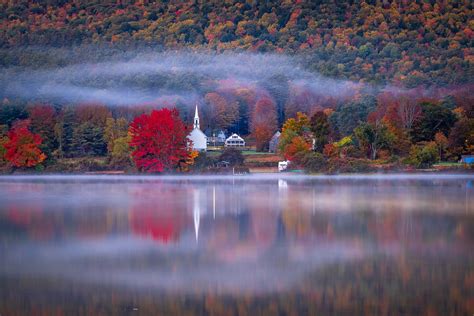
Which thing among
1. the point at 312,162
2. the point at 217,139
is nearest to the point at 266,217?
the point at 312,162

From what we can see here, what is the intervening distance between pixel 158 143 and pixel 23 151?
10.9 metres

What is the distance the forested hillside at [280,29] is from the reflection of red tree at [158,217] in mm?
67984

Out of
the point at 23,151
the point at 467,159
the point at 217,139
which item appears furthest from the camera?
the point at 217,139

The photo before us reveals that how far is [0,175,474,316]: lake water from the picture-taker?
1273 cm

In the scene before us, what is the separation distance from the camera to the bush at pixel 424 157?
171 feet

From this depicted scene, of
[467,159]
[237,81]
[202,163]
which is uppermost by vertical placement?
[237,81]

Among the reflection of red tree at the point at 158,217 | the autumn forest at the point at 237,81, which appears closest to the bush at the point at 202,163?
the autumn forest at the point at 237,81

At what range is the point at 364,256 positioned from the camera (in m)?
16.7

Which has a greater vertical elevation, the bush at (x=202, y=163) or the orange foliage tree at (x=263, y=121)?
the orange foliage tree at (x=263, y=121)

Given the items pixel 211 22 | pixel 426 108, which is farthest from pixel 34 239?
pixel 211 22

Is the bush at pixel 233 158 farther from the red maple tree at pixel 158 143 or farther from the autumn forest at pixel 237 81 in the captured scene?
the red maple tree at pixel 158 143

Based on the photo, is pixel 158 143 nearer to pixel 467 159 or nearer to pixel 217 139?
pixel 467 159

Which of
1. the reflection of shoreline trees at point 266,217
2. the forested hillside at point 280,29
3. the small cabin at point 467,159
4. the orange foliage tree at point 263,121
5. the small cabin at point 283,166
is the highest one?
the forested hillside at point 280,29

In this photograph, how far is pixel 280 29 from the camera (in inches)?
4692
